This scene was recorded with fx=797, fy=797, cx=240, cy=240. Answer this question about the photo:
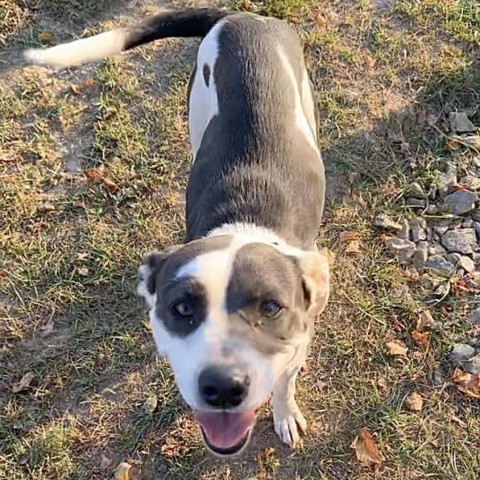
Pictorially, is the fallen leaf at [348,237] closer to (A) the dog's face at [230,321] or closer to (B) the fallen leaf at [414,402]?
(B) the fallen leaf at [414,402]

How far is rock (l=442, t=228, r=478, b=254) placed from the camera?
4.56 m

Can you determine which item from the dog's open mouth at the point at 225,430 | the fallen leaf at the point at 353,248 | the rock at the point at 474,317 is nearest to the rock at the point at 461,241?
the rock at the point at 474,317

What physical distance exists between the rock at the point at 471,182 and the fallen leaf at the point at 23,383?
2743mm

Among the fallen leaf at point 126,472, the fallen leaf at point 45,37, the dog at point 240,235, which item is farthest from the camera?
the fallen leaf at point 45,37

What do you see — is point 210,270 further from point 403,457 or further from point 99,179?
point 99,179

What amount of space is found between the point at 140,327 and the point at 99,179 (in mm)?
1037

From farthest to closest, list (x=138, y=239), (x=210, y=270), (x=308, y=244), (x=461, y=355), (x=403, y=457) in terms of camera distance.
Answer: (x=138, y=239) < (x=461, y=355) < (x=403, y=457) < (x=308, y=244) < (x=210, y=270)

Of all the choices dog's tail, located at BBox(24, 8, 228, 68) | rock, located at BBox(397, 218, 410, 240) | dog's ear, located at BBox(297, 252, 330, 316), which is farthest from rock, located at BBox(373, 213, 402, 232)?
dog's ear, located at BBox(297, 252, 330, 316)

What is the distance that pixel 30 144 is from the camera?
16.5 feet

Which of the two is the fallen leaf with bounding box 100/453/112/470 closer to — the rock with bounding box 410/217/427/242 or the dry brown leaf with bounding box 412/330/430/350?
the dry brown leaf with bounding box 412/330/430/350

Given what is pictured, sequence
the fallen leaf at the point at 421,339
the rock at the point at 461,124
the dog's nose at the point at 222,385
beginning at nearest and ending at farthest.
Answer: the dog's nose at the point at 222,385, the fallen leaf at the point at 421,339, the rock at the point at 461,124

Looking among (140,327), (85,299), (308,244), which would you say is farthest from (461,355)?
(85,299)

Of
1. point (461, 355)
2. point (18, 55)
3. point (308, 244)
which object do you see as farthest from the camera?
point (18, 55)

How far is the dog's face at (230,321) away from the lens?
2719 mm
